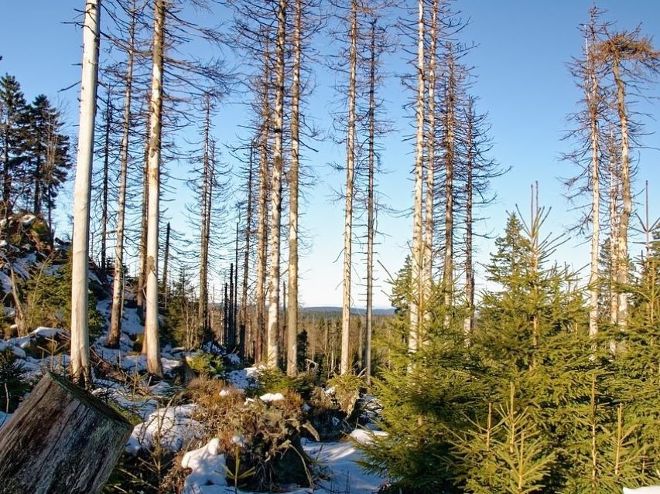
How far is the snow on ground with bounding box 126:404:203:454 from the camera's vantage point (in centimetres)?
570

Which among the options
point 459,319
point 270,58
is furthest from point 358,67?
point 459,319

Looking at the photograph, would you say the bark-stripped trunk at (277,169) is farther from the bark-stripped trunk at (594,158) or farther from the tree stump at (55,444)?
the tree stump at (55,444)

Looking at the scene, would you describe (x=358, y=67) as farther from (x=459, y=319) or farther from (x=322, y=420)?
(x=459, y=319)

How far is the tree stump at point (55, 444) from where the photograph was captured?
5.86 feet

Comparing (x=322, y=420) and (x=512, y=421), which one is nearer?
Result: (x=512, y=421)

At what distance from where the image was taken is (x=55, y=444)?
1825 mm

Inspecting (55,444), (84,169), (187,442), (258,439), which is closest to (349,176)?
(84,169)

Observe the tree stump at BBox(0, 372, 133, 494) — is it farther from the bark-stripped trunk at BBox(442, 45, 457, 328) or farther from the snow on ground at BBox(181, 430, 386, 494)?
the bark-stripped trunk at BBox(442, 45, 457, 328)

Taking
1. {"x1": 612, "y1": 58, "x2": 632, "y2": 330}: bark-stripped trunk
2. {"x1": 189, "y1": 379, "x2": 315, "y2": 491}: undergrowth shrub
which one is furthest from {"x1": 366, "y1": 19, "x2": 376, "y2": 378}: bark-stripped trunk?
{"x1": 189, "y1": 379, "x2": 315, "y2": 491}: undergrowth shrub

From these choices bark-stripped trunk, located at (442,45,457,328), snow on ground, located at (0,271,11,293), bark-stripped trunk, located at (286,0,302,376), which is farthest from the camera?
bark-stripped trunk, located at (442,45,457,328)

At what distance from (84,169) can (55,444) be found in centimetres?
637

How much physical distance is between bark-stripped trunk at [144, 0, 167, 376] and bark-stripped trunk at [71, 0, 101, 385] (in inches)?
164

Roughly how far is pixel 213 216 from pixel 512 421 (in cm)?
2710

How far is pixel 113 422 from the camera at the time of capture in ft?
6.45
